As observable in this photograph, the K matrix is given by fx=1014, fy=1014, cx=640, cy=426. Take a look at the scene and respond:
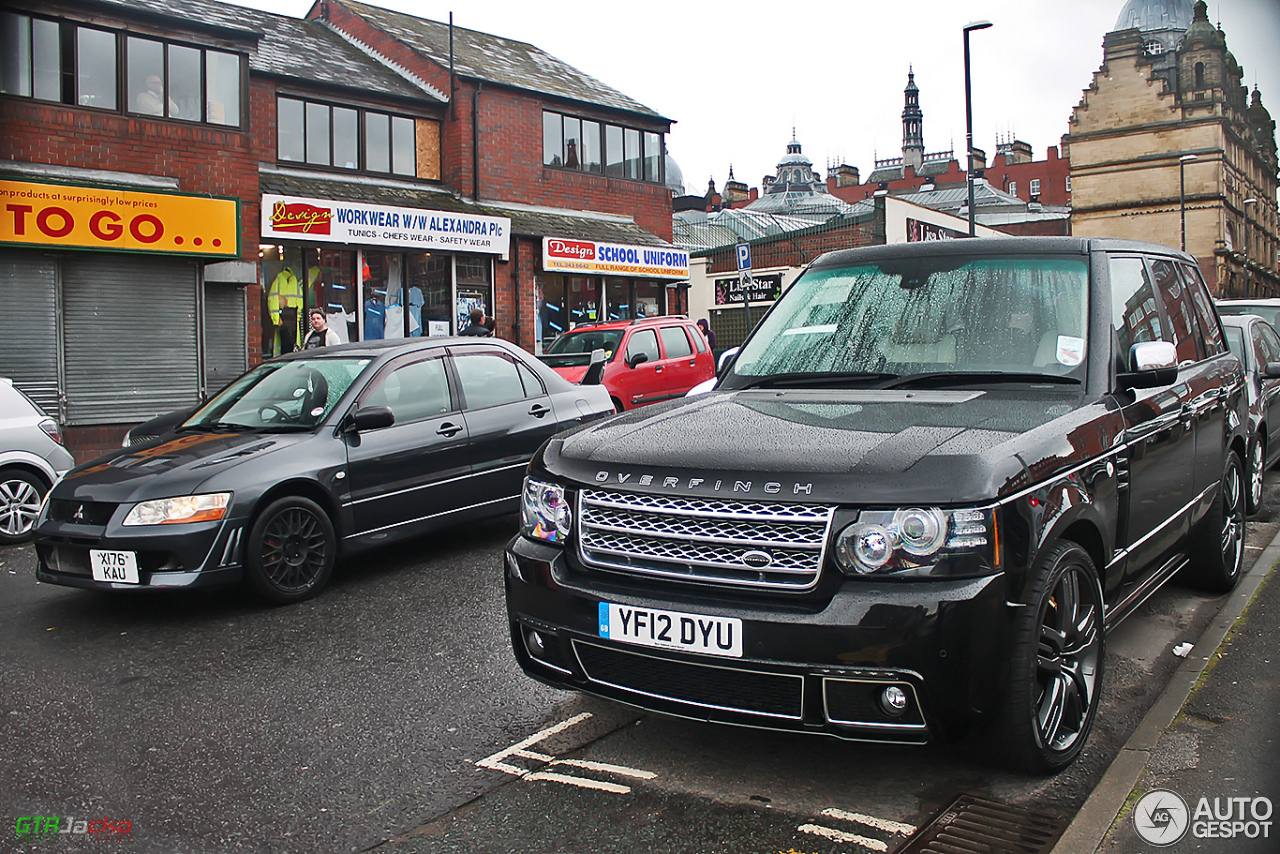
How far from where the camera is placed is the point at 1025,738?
3154 millimetres

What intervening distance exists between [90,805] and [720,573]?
2279 millimetres

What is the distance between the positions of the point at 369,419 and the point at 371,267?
14739mm

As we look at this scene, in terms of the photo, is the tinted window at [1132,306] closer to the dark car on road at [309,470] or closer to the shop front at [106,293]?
the dark car on road at [309,470]

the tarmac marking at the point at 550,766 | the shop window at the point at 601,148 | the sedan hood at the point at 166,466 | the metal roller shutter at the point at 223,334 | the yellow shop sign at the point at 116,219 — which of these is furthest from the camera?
the shop window at the point at 601,148

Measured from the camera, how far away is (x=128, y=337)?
14.9m

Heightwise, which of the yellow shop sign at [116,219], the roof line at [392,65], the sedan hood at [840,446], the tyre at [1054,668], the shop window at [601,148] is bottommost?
the tyre at [1054,668]

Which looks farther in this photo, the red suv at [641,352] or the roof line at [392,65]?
the roof line at [392,65]

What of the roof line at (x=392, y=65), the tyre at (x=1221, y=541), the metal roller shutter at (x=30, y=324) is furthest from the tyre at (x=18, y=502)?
the roof line at (x=392, y=65)

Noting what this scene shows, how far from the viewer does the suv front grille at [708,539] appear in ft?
9.87

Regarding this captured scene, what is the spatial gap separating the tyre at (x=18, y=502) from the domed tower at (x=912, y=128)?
4664 inches

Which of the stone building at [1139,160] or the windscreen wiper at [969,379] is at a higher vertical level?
the stone building at [1139,160]

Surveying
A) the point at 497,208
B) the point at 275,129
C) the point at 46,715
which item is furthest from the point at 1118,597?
the point at 497,208

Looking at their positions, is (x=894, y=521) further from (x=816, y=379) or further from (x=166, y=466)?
(x=166, y=466)
